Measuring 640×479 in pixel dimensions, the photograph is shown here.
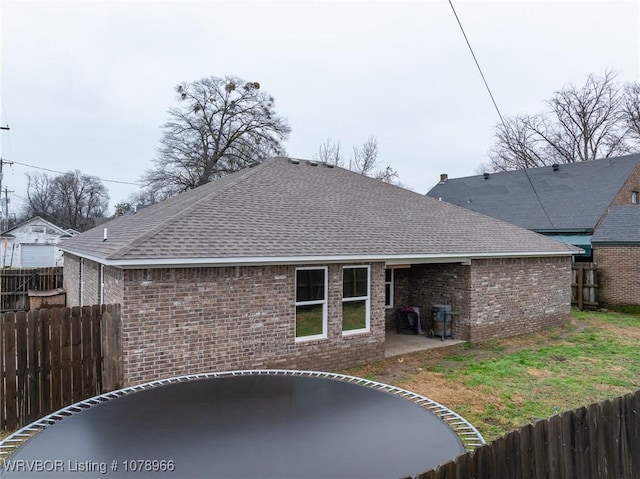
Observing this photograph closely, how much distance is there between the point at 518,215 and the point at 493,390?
59.8 ft

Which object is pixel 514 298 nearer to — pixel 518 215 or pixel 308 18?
pixel 308 18

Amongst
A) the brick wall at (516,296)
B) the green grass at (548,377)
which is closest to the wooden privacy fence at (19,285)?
the green grass at (548,377)

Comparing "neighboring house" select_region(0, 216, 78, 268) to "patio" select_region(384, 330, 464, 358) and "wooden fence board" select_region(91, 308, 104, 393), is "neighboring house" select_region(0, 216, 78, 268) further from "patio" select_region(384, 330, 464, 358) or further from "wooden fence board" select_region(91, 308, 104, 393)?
"wooden fence board" select_region(91, 308, 104, 393)

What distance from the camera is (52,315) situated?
19.0 ft

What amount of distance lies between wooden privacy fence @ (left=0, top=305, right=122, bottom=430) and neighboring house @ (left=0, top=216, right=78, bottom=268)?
32.2 m

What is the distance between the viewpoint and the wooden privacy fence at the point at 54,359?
5.51m

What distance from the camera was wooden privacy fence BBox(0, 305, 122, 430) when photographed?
551 centimetres

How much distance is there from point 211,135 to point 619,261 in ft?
88.5

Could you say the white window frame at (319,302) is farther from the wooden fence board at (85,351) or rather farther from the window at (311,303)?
the wooden fence board at (85,351)

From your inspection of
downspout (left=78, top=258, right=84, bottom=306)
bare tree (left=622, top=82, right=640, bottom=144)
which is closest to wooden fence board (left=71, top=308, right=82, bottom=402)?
downspout (left=78, top=258, right=84, bottom=306)

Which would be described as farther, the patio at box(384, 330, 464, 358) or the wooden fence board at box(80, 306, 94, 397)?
the patio at box(384, 330, 464, 358)

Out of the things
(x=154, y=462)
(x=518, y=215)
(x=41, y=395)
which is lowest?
(x=41, y=395)

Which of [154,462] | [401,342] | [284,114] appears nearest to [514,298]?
[401,342]

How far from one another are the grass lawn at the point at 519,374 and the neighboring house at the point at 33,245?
3366 cm
